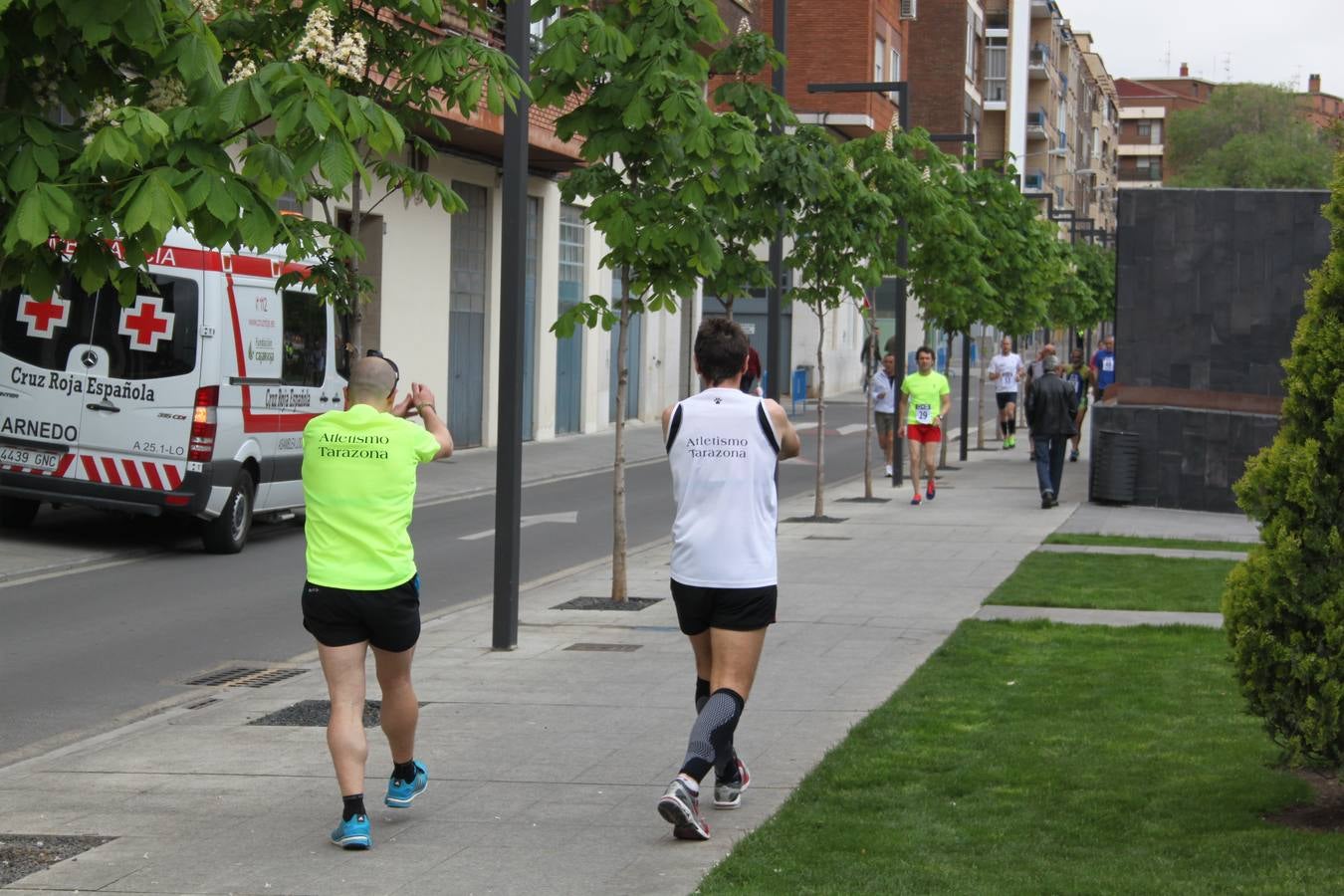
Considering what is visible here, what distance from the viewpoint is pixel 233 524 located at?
655 inches

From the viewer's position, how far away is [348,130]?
5.67 metres

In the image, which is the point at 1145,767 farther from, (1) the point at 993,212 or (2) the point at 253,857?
(1) the point at 993,212

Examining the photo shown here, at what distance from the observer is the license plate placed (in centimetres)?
1594

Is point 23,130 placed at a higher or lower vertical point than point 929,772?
higher

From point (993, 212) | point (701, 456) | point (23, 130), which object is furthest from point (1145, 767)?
point (993, 212)

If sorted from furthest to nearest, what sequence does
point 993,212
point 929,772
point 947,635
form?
point 993,212 < point 947,635 < point 929,772

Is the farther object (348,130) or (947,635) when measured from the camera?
(947,635)

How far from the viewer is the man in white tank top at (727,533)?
269 inches

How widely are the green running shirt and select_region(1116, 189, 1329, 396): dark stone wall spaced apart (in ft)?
55.9

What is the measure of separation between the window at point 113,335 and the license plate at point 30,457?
0.72m

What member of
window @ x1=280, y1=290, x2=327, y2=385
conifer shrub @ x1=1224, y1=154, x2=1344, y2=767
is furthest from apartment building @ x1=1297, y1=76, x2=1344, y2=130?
window @ x1=280, y1=290, x2=327, y2=385

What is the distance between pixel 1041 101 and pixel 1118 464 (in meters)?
79.2

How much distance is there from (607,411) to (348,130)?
32.6 metres

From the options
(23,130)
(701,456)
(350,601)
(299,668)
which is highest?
(23,130)
